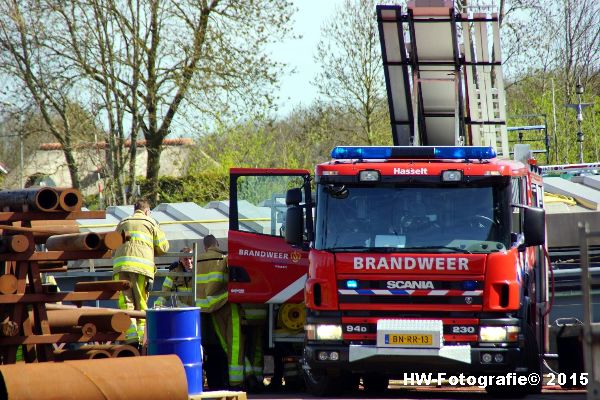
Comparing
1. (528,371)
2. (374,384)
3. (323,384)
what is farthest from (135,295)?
(528,371)

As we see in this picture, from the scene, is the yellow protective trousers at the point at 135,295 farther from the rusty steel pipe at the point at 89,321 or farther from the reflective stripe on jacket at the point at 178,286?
the rusty steel pipe at the point at 89,321

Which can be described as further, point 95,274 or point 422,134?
point 95,274

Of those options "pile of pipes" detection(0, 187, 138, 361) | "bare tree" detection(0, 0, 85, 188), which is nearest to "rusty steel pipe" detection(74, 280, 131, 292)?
"pile of pipes" detection(0, 187, 138, 361)

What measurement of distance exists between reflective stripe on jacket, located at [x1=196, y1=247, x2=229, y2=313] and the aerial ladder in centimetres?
Result: 288

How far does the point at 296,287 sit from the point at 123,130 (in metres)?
19.8

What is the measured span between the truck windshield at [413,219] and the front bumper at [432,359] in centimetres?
96

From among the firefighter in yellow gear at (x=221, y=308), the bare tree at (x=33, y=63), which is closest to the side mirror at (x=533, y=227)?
the firefighter in yellow gear at (x=221, y=308)

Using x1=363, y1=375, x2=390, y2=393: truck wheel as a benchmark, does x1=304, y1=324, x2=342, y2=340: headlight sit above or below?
above

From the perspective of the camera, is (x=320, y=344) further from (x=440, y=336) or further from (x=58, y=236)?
(x=58, y=236)

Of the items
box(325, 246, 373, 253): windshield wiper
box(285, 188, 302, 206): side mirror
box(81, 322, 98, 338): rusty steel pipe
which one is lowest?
box(81, 322, 98, 338): rusty steel pipe

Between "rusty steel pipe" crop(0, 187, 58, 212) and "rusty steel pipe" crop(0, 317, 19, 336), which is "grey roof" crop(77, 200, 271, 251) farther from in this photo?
"rusty steel pipe" crop(0, 317, 19, 336)

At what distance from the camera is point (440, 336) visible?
433 inches

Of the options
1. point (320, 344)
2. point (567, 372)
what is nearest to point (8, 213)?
point (320, 344)

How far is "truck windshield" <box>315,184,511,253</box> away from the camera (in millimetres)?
11164
